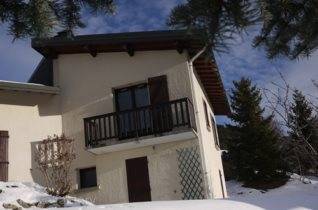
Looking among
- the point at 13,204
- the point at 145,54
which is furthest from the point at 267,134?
the point at 13,204

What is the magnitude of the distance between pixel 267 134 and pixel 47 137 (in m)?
14.4

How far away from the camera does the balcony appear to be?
15492 mm

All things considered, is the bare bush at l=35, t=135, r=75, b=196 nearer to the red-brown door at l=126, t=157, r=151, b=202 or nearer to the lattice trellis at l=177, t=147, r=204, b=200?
the red-brown door at l=126, t=157, r=151, b=202

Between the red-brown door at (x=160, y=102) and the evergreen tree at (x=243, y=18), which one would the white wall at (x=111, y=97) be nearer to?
the red-brown door at (x=160, y=102)

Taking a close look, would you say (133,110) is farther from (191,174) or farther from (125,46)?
(191,174)

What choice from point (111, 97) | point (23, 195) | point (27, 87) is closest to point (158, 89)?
point (111, 97)

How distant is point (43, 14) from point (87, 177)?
14308mm

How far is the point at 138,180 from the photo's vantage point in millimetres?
16188

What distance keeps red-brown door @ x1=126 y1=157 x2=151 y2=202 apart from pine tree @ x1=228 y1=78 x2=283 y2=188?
11.3m

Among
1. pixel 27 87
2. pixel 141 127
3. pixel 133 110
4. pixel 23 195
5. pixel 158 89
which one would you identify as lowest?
pixel 23 195

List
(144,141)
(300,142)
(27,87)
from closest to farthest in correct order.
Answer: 1. (300,142)
2. (144,141)
3. (27,87)

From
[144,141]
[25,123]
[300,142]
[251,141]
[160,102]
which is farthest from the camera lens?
[251,141]

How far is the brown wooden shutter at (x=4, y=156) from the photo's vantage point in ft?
52.1

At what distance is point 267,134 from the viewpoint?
2758 centimetres
